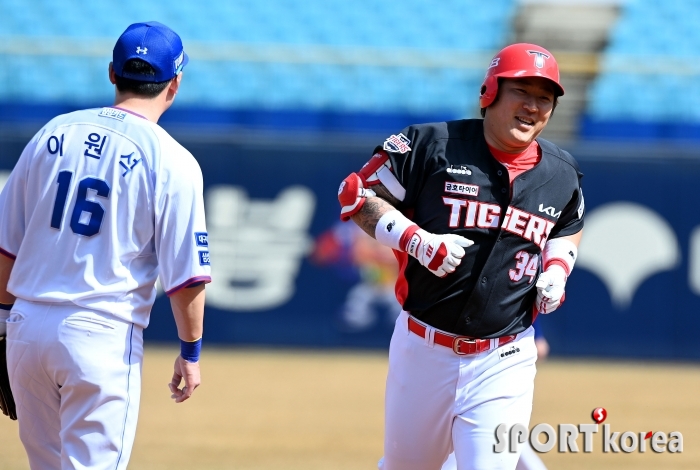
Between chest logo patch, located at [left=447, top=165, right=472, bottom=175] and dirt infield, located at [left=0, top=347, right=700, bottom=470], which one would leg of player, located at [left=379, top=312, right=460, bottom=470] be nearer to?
chest logo patch, located at [left=447, top=165, right=472, bottom=175]

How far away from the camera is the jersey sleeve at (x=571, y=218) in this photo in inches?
160

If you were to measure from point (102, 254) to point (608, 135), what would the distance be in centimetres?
1035

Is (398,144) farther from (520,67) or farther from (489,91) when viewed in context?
(520,67)

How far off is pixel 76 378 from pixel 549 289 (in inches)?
74.2

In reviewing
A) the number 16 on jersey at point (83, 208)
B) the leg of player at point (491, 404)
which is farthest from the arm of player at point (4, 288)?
the leg of player at point (491, 404)

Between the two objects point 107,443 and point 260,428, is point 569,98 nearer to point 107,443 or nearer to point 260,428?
point 260,428

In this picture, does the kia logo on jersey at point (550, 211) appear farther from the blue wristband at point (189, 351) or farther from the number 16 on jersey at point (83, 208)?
the number 16 on jersey at point (83, 208)

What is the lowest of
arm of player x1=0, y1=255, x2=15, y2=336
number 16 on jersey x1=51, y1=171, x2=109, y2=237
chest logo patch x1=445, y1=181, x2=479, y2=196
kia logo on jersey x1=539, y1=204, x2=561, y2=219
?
arm of player x1=0, y1=255, x2=15, y2=336

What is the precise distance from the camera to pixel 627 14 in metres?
14.6

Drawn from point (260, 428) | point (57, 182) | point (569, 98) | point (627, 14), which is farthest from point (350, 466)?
point (627, 14)

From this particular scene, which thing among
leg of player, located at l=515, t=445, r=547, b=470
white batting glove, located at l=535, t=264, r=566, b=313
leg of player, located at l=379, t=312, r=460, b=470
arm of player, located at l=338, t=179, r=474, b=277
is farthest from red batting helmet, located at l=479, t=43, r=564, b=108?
leg of player, located at l=515, t=445, r=547, b=470

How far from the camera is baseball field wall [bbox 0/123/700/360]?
35.4ft

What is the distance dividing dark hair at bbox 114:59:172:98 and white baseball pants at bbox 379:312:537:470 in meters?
1.45

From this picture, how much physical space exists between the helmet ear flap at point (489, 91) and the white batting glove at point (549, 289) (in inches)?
30.1
